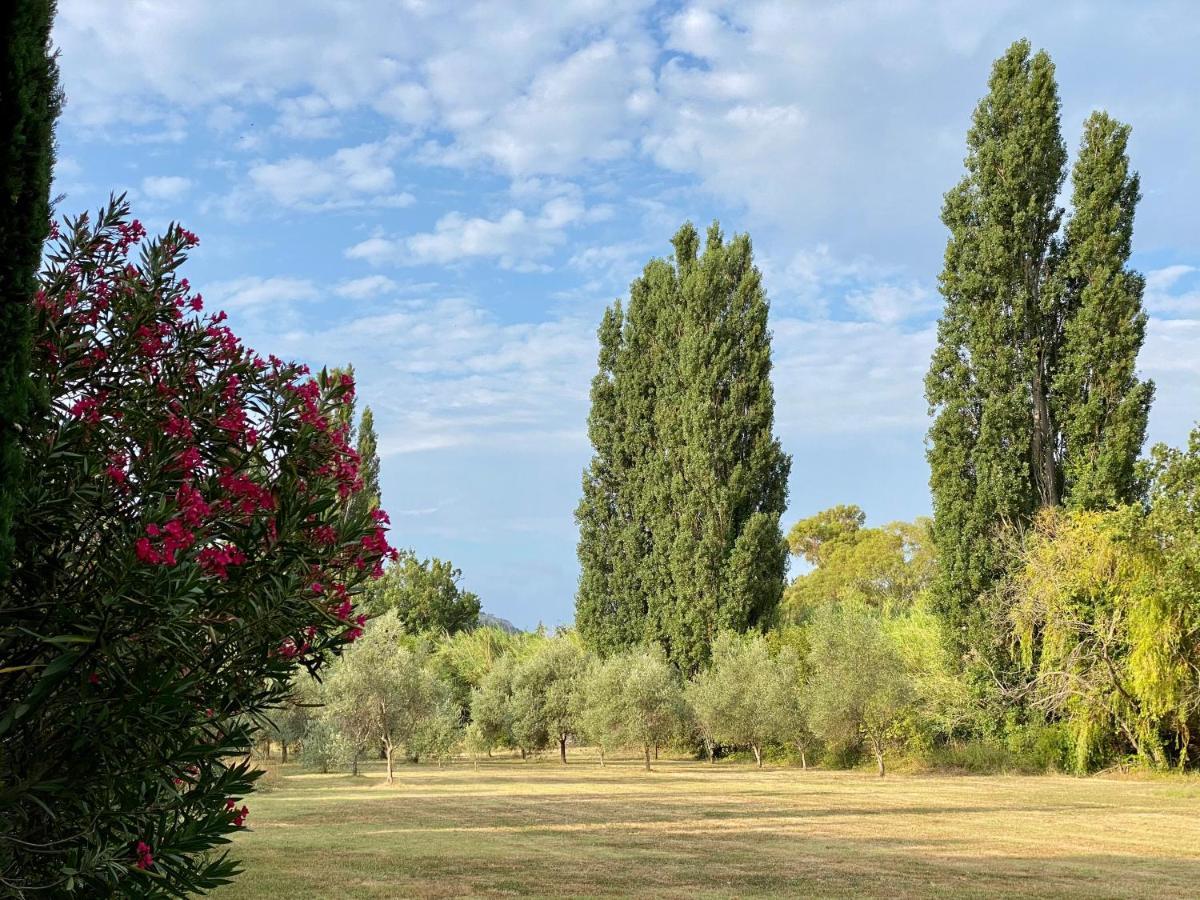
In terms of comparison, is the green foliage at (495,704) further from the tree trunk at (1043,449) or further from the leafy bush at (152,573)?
the leafy bush at (152,573)

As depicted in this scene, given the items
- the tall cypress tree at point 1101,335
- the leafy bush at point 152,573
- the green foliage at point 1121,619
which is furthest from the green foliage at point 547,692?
the leafy bush at point 152,573

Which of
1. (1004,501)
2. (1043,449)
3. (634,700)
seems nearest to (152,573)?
(1004,501)

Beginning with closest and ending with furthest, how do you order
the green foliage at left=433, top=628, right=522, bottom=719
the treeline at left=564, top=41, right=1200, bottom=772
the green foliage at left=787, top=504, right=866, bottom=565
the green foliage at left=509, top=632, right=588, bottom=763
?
the treeline at left=564, top=41, right=1200, bottom=772
the green foliage at left=509, top=632, right=588, bottom=763
the green foliage at left=433, top=628, right=522, bottom=719
the green foliage at left=787, top=504, right=866, bottom=565

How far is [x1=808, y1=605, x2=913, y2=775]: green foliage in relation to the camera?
2955 cm

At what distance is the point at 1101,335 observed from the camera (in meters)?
31.1

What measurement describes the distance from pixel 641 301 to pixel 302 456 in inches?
1601

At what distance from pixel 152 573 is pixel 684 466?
121 ft

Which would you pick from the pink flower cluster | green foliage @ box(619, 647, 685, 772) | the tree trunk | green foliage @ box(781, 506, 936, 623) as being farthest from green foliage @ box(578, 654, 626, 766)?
the pink flower cluster

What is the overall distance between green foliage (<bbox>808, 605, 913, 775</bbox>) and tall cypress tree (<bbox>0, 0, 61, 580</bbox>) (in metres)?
28.0

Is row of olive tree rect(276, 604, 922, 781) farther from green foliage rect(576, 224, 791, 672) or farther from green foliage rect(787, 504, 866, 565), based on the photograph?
green foliage rect(787, 504, 866, 565)

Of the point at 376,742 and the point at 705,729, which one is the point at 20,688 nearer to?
the point at 376,742

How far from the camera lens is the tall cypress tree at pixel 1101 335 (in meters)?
30.3

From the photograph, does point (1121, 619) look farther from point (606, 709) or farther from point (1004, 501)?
point (606, 709)

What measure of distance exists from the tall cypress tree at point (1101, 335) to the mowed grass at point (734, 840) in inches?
361
